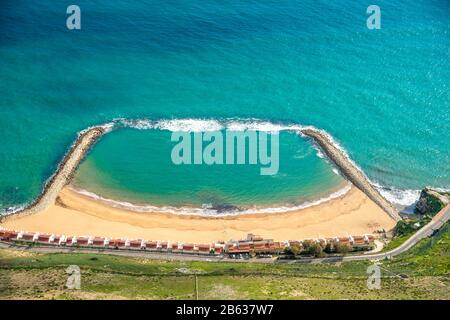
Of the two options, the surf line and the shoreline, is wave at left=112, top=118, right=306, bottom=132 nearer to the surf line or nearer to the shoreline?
the surf line

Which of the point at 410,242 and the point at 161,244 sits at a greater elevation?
the point at 410,242

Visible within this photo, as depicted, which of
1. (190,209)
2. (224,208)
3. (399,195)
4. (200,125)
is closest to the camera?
(190,209)

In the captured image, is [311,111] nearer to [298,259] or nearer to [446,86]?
[446,86]

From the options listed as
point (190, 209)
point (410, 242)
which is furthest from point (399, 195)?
point (190, 209)

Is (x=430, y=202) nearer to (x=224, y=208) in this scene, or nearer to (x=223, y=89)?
(x=224, y=208)

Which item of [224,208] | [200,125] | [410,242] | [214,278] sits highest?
[200,125]
